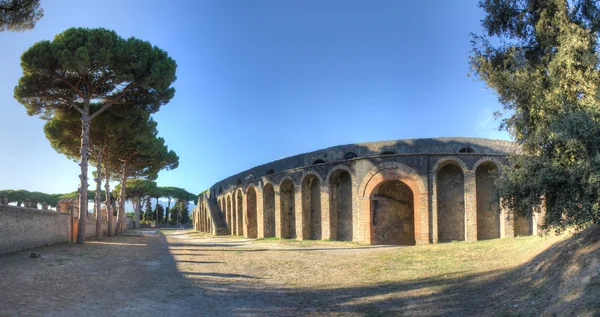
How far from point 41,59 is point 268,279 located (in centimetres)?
1321

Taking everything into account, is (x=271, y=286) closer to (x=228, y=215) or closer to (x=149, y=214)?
(x=228, y=215)

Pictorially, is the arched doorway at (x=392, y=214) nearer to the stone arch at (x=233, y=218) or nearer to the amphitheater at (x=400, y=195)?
the amphitheater at (x=400, y=195)

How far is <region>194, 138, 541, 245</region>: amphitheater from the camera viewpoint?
53.2 ft

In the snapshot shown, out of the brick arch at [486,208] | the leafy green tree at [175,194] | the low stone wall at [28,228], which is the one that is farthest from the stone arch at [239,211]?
the leafy green tree at [175,194]

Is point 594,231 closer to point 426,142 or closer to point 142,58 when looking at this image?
point 426,142

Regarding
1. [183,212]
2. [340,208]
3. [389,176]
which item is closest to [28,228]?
[340,208]

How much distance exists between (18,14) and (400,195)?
15.1m

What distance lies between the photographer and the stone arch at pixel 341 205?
19.3m

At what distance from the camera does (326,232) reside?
63.2 ft

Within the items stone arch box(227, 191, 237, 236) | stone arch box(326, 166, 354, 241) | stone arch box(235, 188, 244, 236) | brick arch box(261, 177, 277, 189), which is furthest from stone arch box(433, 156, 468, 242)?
stone arch box(227, 191, 237, 236)

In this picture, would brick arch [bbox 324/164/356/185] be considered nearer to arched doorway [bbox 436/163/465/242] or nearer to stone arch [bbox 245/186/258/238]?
arched doorway [bbox 436/163/465/242]

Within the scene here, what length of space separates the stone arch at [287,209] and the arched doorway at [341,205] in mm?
3422

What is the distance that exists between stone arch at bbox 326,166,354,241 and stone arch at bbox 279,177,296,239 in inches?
135

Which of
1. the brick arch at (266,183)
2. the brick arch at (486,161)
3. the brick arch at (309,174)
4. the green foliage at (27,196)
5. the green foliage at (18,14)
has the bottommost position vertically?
the green foliage at (27,196)
